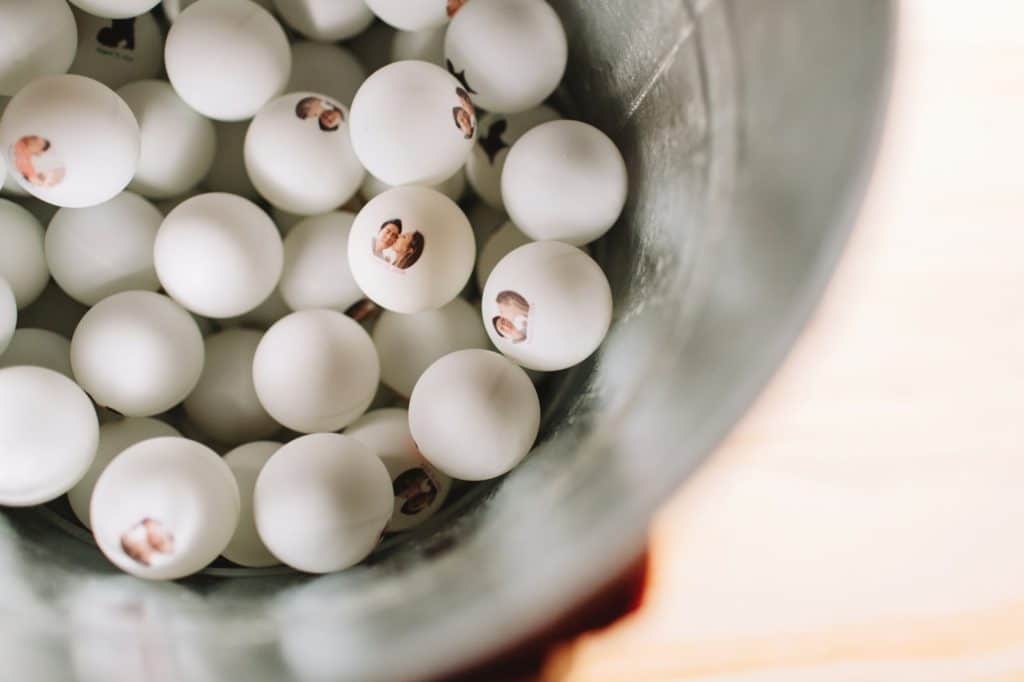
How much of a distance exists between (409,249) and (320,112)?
0.41 feet

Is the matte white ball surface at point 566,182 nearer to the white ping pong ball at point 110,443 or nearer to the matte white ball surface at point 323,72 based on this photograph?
the matte white ball surface at point 323,72

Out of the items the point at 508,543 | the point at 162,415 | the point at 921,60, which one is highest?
the point at 921,60

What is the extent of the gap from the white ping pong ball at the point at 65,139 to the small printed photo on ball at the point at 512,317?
25 centimetres

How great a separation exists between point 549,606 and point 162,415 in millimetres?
419

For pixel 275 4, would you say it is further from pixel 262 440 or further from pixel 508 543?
pixel 508 543

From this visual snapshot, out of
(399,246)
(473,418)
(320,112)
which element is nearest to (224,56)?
(320,112)

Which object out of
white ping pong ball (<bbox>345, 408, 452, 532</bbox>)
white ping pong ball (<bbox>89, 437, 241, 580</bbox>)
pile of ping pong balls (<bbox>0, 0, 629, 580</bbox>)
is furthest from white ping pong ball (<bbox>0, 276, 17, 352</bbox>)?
white ping pong ball (<bbox>345, 408, 452, 532</bbox>)

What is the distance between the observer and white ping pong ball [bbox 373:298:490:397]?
0.64m

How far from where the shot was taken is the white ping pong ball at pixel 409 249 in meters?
0.58

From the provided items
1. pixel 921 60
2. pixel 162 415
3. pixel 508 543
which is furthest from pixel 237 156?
pixel 921 60

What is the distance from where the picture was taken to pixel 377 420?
619 millimetres

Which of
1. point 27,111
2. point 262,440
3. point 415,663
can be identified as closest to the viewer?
point 415,663

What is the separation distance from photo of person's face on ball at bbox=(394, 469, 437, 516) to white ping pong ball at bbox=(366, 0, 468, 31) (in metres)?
0.31

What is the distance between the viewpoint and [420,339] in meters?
0.64
